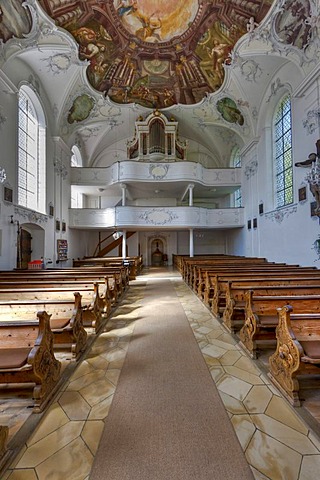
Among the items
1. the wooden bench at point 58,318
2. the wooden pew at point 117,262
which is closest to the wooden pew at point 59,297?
the wooden bench at point 58,318

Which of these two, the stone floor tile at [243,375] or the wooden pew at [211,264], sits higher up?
the wooden pew at [211,264]

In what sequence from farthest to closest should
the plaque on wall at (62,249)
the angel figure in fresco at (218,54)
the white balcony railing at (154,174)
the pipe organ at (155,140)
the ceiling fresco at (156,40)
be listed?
the pipe organ at (155,140)
the white balcony railing at (154,174)
the plaque on wall at (62,249)
the angel figure in fresco at (218,54)
the ceiling fresco at (156,40)

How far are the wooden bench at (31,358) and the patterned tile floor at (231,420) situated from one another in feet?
0.62

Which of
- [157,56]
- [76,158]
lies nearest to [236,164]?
[157,56]

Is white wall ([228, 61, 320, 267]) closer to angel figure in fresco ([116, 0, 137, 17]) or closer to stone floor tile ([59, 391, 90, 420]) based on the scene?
angel figure in fresco ([116, 0, 137, 17])

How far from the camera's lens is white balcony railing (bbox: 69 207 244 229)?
44.4 feet

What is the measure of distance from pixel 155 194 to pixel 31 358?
1581 centimetres

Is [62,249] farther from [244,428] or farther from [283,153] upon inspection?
[244,428]

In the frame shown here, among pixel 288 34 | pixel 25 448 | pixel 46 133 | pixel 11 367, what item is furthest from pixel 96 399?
pixel 46 133

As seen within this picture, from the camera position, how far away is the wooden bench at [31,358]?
2.18m

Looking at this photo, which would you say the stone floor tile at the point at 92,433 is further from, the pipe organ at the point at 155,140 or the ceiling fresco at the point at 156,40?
the pipe organ at the point at 155,140

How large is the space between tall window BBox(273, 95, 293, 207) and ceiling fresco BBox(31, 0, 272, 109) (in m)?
3.26

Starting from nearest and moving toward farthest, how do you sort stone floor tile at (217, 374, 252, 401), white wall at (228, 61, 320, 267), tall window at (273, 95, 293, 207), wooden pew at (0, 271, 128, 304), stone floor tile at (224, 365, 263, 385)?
stone floor tile at (217, 374, 252, 401), stone floor tile at (224, 365, 263, 385), wooden pew at (0, 271, 128, 304), white wall at (228, 61, 320, 267), tall window at (273, 95, 293, 207)

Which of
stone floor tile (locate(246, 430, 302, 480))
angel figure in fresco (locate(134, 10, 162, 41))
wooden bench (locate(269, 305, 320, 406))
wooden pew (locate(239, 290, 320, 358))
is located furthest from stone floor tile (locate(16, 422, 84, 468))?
angel figure in fresco (locate(134, 10, 162, 41))
